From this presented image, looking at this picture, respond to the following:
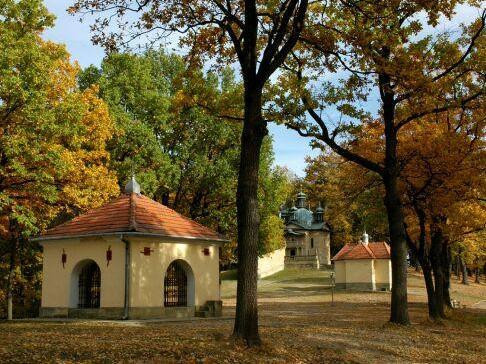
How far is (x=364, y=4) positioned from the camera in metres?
11.6

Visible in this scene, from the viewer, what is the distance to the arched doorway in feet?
69.7

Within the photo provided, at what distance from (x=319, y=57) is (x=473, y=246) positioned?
26.9 m

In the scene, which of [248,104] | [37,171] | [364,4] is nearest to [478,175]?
[364,4]

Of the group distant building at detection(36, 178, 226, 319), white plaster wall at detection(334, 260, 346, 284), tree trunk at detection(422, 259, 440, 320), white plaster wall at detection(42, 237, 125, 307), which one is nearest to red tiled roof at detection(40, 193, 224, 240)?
distant building at detection(36, 178, 226, 319)

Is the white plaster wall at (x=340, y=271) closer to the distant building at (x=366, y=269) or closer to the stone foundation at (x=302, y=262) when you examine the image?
the distant building at (x=366, y=269)

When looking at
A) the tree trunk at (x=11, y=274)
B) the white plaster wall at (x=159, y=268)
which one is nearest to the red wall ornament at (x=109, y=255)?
the white plaster wall at (x=159, y=268)

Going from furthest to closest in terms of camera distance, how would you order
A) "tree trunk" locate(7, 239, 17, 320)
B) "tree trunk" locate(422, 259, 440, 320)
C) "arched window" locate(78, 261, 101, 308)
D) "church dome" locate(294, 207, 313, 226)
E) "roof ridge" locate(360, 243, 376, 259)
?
1. "church dome" locate(294, 207, 313, 226)
2. "roof ridge" locate(360, 243, 376, 259)
3. "tree trunk" locate(7, 239, 17, 320)
4. "tree trunk" locate(422, 259, 440, 320)
5. "arched window" locate(78, 261, 101, 308)

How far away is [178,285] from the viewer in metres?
21.6

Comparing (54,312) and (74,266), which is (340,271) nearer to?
(54,312)

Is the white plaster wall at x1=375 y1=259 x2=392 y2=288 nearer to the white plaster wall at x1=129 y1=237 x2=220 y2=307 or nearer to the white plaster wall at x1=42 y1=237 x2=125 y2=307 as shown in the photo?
the white plaster wall at x1=129 y1=237 x2=220 y2=307

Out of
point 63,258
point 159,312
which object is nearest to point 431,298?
point 159,312

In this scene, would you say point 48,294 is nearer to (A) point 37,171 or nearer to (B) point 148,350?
(A) point 37,171

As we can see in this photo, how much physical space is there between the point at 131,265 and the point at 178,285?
304 cm

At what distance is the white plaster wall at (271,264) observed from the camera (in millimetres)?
60628
